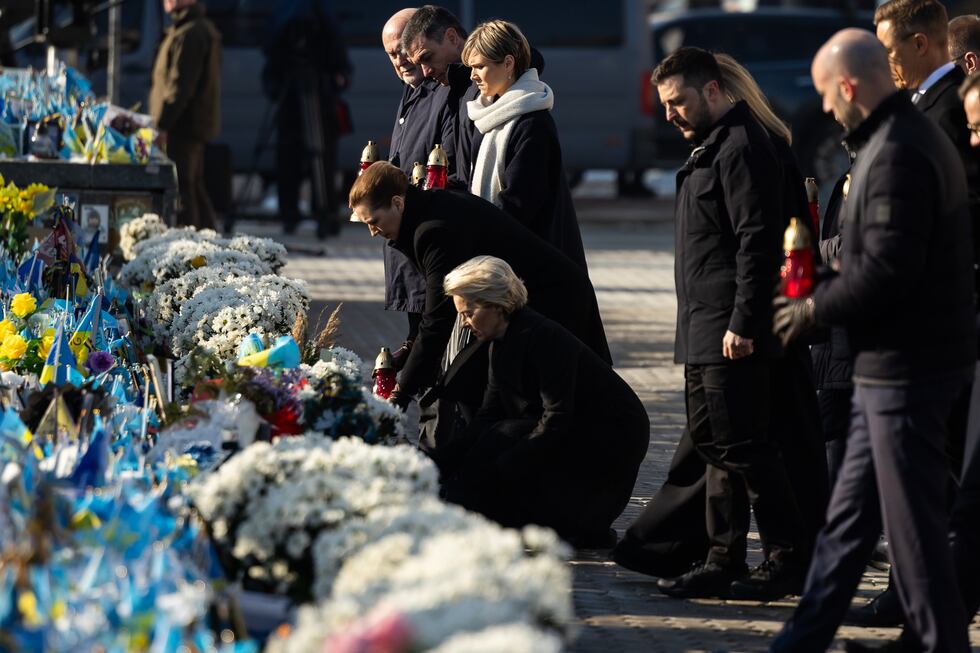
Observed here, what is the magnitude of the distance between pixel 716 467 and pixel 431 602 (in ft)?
8.05

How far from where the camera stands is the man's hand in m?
5.03

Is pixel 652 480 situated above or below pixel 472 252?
below

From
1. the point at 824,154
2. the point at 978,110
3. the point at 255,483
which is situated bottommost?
the point at 824,154

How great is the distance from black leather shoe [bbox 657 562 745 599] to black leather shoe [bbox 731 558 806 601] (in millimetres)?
61

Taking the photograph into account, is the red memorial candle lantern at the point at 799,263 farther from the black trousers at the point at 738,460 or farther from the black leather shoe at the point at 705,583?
the black leather shoe at the point at 705,583

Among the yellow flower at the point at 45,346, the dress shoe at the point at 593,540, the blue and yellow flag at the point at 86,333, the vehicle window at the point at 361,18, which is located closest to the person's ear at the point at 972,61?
the dress shoe at the point at 593,540

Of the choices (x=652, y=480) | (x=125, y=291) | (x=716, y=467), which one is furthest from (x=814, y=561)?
(x=125, y=291)

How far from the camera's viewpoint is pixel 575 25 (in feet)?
59.4

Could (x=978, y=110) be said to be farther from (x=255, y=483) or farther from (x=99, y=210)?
(x=99, y=210)

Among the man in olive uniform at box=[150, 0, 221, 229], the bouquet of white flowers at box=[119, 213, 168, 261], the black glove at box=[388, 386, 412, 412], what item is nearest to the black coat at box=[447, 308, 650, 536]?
the black glove at box=[388, 386, 412, 412]

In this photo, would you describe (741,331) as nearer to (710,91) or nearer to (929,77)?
(710,91)

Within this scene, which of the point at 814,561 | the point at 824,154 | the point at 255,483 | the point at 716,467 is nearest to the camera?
the point at 255,483

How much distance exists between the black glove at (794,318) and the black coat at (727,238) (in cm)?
61

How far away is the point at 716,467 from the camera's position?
→ 536 centimetres
